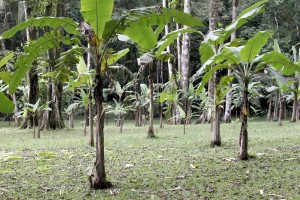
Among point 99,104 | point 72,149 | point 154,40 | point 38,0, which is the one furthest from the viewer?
point 38,0

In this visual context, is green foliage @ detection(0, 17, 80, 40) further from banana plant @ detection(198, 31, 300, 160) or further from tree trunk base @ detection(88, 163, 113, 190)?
banana plant @ detection(198, 31, 300, 160)

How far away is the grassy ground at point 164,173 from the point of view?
4.14m

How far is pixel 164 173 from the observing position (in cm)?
509

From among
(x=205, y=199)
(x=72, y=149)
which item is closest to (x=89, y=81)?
(x=72, y=149)

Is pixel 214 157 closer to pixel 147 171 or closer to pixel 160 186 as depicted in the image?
pixel 147 171

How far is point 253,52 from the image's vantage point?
16.8 ft

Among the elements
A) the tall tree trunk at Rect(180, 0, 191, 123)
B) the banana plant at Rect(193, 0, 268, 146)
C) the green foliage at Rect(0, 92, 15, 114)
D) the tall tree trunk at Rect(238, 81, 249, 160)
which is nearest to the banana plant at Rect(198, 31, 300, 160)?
the tall tree trunk at Rect(238, 81, 249, 160)

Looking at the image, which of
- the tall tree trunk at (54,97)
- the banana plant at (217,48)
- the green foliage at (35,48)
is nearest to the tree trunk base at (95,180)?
the green foliage at (35,48)

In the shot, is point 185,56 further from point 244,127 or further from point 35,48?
point 35,48

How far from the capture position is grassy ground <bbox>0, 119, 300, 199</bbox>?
4137mm

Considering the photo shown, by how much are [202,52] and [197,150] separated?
1876 millimetres

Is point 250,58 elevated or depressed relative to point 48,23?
depressed

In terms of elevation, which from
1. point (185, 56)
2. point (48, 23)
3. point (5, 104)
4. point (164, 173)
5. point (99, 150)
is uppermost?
point (185, 56)

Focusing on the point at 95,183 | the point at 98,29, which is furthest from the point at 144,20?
the point at 95,183
